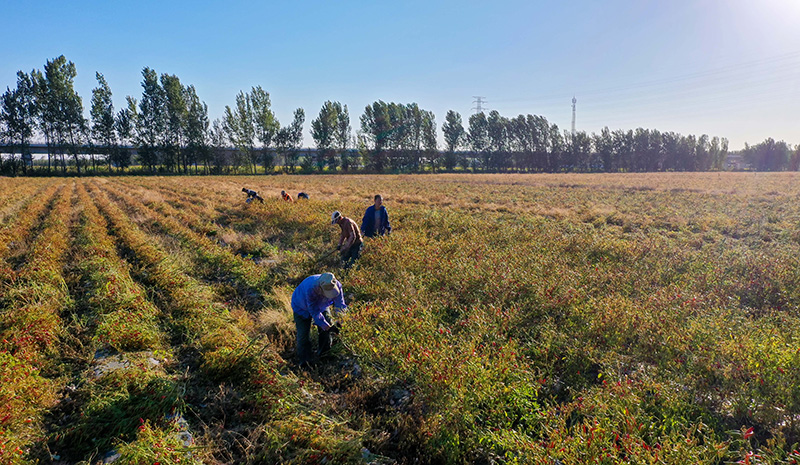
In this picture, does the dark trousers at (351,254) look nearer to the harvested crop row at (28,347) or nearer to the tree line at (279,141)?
Answer: the harvested crop row at (28,347)

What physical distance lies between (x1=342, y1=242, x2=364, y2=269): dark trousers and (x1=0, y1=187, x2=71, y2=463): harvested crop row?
4.69 meters

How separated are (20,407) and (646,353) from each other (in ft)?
21.8

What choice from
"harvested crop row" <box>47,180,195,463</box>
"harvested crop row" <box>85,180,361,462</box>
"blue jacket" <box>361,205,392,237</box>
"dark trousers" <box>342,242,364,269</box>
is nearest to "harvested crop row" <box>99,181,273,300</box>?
"harvested crop row" <box>85,180,361,462</box>

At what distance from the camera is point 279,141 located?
214 feet

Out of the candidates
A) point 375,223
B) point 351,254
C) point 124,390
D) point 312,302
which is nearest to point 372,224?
point 375,223

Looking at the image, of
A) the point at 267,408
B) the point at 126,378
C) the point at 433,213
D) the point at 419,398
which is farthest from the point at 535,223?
the point at 126,378

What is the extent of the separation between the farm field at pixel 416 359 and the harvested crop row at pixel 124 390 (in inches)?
0.9

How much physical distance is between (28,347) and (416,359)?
4.69 m

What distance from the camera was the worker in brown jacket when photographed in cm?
788

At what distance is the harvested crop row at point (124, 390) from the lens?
3348mm

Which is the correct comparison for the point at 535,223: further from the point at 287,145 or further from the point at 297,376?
the point at 287,145

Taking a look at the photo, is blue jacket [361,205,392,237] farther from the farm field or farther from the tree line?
the tree line

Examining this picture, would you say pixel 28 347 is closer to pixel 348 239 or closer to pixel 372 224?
pixel 348 239

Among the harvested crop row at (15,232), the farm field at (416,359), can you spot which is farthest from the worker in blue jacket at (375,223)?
the harvested crop row at (15,232)
